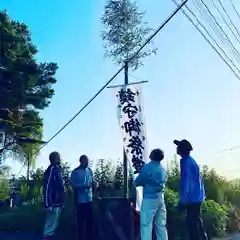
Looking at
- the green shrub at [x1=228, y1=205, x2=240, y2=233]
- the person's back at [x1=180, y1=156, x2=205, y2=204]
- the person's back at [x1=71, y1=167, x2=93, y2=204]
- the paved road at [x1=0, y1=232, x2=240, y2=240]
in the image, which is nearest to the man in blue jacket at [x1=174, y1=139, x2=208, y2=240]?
the person's back at [x1=180, y1=156, x2=205, y2=204]

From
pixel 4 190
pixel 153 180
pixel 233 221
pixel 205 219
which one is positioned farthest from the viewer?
pixel 4 190

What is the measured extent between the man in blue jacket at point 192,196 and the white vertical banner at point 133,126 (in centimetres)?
154

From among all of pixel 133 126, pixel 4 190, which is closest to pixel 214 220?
pixel 133 126

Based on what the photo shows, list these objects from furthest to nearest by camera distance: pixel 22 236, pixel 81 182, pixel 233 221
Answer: pixel 233 221 < pixel 22 236 < pixel 81 182

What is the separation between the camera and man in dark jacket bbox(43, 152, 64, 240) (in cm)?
748

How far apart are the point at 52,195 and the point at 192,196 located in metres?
2.31

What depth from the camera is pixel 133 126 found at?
8625 millimetres

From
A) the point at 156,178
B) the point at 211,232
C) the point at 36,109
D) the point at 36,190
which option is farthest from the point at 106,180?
the point at 36,109

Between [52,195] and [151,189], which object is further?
[52,195]

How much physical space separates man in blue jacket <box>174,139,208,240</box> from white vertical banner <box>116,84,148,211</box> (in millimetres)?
1540

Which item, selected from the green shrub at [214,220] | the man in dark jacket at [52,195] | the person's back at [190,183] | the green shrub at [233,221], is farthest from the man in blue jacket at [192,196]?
the green shrub at [233,221]

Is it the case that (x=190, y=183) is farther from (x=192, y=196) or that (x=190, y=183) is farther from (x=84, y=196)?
(x=84, y=196)

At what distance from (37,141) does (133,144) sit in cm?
1213

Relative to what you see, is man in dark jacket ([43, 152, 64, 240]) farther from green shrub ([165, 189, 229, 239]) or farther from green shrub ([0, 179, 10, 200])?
green shrub ([0, 179, 10, 200])
